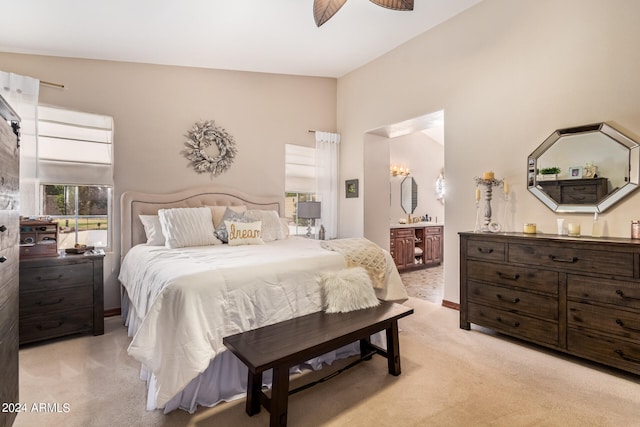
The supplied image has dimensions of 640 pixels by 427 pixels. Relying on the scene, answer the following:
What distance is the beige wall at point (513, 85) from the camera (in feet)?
8.53

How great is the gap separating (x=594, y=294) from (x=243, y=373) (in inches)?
98.7

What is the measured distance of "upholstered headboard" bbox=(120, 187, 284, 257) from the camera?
3.56 metres

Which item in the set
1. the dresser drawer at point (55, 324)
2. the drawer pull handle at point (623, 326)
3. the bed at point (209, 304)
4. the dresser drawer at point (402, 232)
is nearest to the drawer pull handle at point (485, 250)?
the bed at point (209, 304)

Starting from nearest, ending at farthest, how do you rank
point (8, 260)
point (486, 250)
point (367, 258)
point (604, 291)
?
point (8, 260)
point (604, 291)
point (367, 258)
point (486, 250)

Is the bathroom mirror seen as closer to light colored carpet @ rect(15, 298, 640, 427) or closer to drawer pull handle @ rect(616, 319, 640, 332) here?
light colored carpet @ rect(15, 298, 640, 427)

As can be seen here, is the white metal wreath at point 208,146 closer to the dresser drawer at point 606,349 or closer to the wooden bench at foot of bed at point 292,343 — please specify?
the wooden bench at foot of bed at point 292,343

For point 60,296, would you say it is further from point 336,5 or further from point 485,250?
point 485,250

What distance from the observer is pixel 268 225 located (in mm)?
3871

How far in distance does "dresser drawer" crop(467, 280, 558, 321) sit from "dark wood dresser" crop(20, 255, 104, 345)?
3.49 metres

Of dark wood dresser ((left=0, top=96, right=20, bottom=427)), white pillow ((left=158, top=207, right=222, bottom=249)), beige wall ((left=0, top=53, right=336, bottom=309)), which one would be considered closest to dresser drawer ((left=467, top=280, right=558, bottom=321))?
white pillow ((left=158, top=207, right=222, bottom=249))

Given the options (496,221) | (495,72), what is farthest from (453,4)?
(496,221)

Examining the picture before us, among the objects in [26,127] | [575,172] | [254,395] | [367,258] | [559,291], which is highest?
[26,127]

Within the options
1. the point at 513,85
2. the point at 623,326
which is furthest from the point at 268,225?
the point at 623,326

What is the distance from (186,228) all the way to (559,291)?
331 centimetres
